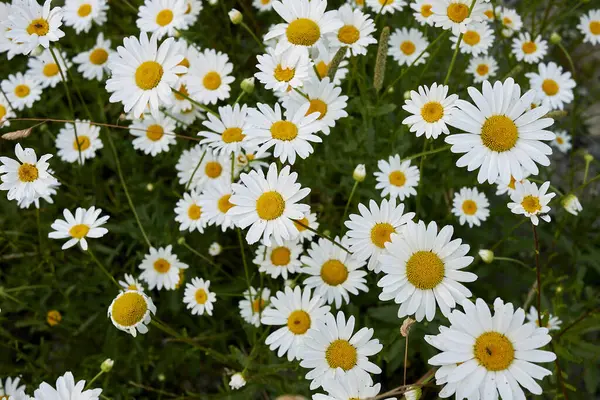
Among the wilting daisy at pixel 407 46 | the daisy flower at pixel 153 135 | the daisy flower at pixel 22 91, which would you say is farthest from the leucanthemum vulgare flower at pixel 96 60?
the wilting daisy at pixel 407 46

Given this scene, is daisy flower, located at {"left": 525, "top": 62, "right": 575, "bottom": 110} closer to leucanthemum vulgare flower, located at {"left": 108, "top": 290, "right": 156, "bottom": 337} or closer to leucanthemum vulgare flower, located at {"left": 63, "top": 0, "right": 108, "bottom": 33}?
leucanthemum vulgare flower, located at {"left": 108, "top": 290, "right": 156, "bottom": 337}

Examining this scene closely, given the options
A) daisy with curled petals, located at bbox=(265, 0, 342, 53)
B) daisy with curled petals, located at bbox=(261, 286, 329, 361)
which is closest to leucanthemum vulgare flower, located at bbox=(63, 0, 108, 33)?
daisy with curled petals, located at bbox=(265, 0, 342, 53)

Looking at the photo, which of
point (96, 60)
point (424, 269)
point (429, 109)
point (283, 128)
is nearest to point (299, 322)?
point (424, 269)

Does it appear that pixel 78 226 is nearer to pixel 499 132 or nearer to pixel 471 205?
pixel 499 132

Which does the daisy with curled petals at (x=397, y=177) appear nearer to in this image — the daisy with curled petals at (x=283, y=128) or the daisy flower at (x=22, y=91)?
the daisy with curled petals at (x=283, y=128)

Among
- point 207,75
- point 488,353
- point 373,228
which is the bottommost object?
point 488,353

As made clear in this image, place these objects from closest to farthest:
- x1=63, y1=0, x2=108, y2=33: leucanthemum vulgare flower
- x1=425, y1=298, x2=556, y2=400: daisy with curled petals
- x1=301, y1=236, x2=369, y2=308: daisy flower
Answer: x1=425, y1=298, x2=556, y2=400: daisy with curled petals, x1=301, y1=236, x2=369, y2=308: daisy flower, x1=63, y1=0, x2=108, y2=33: leucanthemum vulgare flower
